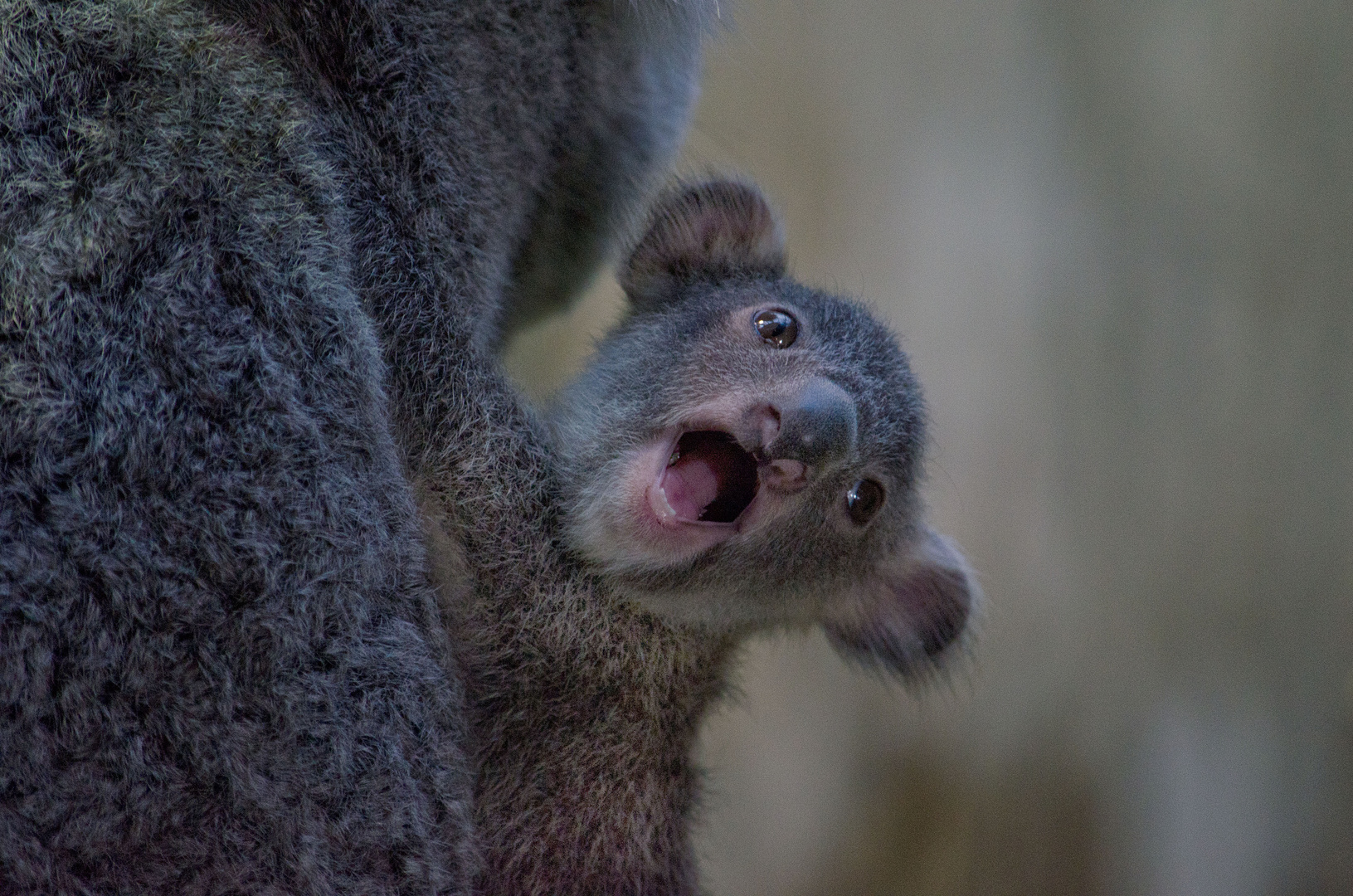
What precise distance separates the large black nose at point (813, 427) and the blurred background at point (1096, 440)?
184 centimetres

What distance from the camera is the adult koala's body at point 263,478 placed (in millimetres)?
1369

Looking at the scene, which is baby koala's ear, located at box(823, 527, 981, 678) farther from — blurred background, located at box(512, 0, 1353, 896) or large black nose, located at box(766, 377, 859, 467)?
blurred background, located at box(512, 0, 1353, 896)

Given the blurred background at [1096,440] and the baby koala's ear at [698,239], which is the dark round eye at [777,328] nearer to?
the baby koala's ear at [698,239]

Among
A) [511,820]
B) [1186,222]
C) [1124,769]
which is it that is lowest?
[1124,769]

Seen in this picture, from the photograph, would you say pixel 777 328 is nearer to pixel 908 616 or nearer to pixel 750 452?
pixel 750 452

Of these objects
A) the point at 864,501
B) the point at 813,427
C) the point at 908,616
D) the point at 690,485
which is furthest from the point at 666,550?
the point at 908,616

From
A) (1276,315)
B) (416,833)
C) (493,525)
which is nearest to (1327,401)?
(1276,315)

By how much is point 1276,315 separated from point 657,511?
2.82 m

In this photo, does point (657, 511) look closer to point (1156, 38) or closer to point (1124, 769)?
point (1124, 769)

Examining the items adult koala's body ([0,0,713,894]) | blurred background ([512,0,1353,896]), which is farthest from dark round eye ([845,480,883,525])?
blurred background ([512,0,1353,896])

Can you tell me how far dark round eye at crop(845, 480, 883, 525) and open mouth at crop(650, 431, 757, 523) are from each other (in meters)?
0.20

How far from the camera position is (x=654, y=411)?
220cm

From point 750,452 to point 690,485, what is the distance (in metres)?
0.14

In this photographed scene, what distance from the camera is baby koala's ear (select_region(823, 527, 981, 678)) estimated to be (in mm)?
2508
